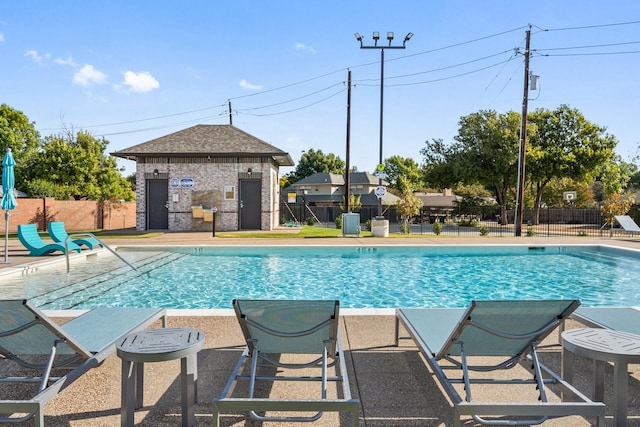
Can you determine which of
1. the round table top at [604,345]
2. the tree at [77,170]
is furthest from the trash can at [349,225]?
the tree at [77,170]

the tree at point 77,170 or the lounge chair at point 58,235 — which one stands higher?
the tree at point 77,170

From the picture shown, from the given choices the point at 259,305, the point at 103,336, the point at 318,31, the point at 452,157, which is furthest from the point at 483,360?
the point at 452,157

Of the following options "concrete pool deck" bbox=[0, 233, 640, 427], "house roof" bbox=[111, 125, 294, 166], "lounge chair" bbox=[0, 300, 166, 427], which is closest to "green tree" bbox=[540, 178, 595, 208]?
"house roof" bbox=[111, 125, 294, 166]

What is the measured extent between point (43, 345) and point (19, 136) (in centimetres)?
4894

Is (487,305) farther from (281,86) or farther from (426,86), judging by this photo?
(281,86)

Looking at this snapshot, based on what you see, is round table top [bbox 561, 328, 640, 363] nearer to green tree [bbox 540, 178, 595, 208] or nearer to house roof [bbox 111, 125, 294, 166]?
house roof [bbox 111, 125, 294, 166]

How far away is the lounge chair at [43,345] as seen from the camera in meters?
2.54

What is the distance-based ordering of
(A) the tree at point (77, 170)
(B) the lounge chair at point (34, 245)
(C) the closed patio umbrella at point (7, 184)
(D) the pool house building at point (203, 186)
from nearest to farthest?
(C) the closed patio umbrella at point (7, 184) → (B) the lounge chair at point (34, 245) → (D) the pool house building at point (203, 186) → (A) the tree at point (77, 170)

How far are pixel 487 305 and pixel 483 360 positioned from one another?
139cm

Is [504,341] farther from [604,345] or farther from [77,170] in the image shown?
[77,170]

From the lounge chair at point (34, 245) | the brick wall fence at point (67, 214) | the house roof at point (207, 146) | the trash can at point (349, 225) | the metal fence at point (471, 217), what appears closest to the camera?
the lounge chair at point (34, 245)

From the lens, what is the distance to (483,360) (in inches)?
156

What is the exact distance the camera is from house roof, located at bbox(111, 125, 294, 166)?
857 inches

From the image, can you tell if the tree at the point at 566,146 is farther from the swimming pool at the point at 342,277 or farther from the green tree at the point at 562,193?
the swimming pool at the point at 342,277
